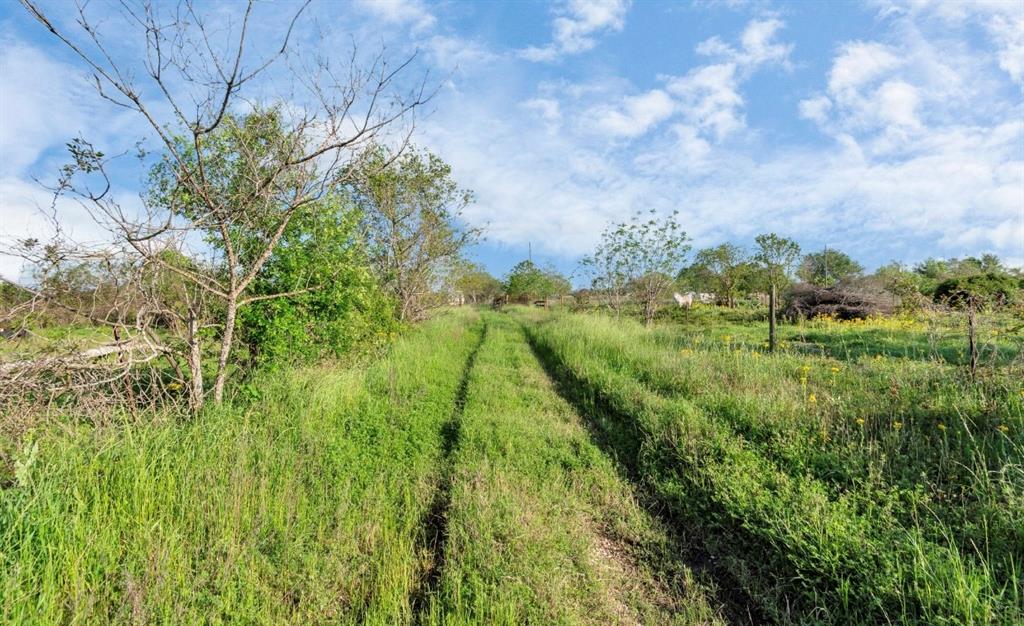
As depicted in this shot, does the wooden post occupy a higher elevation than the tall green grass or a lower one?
higher

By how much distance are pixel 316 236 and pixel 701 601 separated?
21.7 ft

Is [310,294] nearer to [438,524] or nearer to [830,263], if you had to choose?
[438,524]

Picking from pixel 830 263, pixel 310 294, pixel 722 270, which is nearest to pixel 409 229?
pixel 310 294

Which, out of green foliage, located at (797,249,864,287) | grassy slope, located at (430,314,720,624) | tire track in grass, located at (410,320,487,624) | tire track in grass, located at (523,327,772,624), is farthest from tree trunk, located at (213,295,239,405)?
green foliage, located at (797,249,864,287)

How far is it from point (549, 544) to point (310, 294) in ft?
17.1

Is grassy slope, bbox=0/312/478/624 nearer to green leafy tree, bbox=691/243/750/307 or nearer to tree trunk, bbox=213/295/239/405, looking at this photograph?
tree trunk, bbox=213/295/239/405

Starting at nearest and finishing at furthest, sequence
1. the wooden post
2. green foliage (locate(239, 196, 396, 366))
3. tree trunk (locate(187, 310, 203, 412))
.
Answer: tree trunk (locate(187, 310, 203, 412)), the wooden post, green foliage (locate(239, 196, 396, 366))

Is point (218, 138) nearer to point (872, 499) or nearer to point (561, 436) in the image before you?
point (561, 436)

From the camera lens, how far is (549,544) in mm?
2918

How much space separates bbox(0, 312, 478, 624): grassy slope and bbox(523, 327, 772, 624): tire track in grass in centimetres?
198

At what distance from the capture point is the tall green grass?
90.2 inches

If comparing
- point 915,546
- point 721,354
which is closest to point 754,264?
point 721,354

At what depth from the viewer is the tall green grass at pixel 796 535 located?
2.29 metres

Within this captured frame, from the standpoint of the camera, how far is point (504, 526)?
306cm
